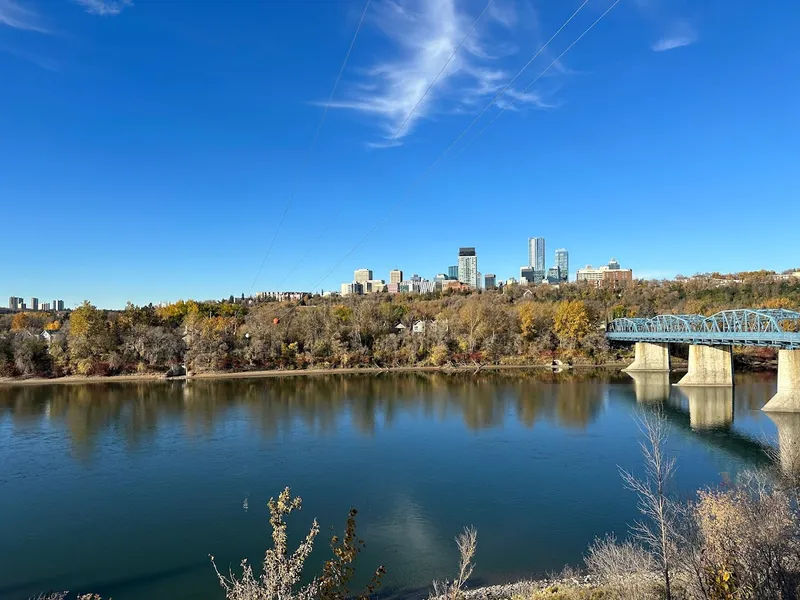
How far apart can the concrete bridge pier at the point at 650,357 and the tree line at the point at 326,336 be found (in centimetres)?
610

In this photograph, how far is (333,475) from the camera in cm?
1723

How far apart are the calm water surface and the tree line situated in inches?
600

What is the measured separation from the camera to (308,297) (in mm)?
94312

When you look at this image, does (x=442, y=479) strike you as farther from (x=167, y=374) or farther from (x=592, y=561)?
(x=167, y=374)

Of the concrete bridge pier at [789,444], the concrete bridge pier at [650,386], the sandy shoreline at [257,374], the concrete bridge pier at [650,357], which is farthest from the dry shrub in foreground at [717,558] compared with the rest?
the concrete bridge pier at [650,357]

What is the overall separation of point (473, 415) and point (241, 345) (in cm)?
3261

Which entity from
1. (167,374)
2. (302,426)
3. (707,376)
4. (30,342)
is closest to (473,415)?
(302,426)

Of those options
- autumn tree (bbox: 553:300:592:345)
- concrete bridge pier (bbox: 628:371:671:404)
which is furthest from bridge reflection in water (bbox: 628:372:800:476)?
autumn tree (bbox: 553:300:592:345)

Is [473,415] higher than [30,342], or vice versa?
[30,342]

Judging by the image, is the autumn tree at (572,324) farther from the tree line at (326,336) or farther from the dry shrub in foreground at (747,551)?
the dry shrub in foreground at (747,551)

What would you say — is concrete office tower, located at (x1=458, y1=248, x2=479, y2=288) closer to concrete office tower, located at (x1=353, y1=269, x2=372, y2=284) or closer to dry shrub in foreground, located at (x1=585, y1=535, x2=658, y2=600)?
concrete office tower, located at (x1=353, y1=269, x2=372, y2=284)

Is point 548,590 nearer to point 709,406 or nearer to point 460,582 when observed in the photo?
Result: point 460,582

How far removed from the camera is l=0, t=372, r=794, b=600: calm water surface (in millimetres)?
11273

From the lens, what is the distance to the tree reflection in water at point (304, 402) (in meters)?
25.8
